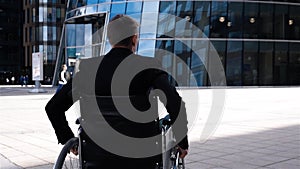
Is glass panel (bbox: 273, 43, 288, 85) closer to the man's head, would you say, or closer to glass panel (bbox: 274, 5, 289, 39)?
glass panel (bbox: 274, 5, 289, 39)

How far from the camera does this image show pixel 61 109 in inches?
100

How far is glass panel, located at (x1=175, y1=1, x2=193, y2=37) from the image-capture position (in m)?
28.7

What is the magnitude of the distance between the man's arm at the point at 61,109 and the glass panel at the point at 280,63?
1168 inches

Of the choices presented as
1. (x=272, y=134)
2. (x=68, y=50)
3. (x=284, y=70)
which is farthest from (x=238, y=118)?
(x=68, y=50)

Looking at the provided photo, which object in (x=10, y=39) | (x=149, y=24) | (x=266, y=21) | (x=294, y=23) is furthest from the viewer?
(x=10, y=39)

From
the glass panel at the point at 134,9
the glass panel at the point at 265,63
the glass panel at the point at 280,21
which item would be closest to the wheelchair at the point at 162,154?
the glass panel at the point at 134,9

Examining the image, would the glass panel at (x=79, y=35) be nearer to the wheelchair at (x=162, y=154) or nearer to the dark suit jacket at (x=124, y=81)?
the wheelchair at (x=162, y=154)

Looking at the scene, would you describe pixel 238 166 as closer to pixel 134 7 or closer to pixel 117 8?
pixel 134 7

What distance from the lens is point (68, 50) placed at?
37188 millimetres

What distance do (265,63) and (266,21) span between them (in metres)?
3.62

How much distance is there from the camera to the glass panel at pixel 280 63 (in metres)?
30.3

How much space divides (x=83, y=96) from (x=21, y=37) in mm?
68659

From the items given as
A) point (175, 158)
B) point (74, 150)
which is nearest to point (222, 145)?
point (175, 158)

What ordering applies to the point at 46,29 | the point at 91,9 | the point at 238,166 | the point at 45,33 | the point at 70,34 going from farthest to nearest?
the point at 46,29 < the point at 45,33 < the point at 70,34 < the point at 91,9 < the point at 238,166
